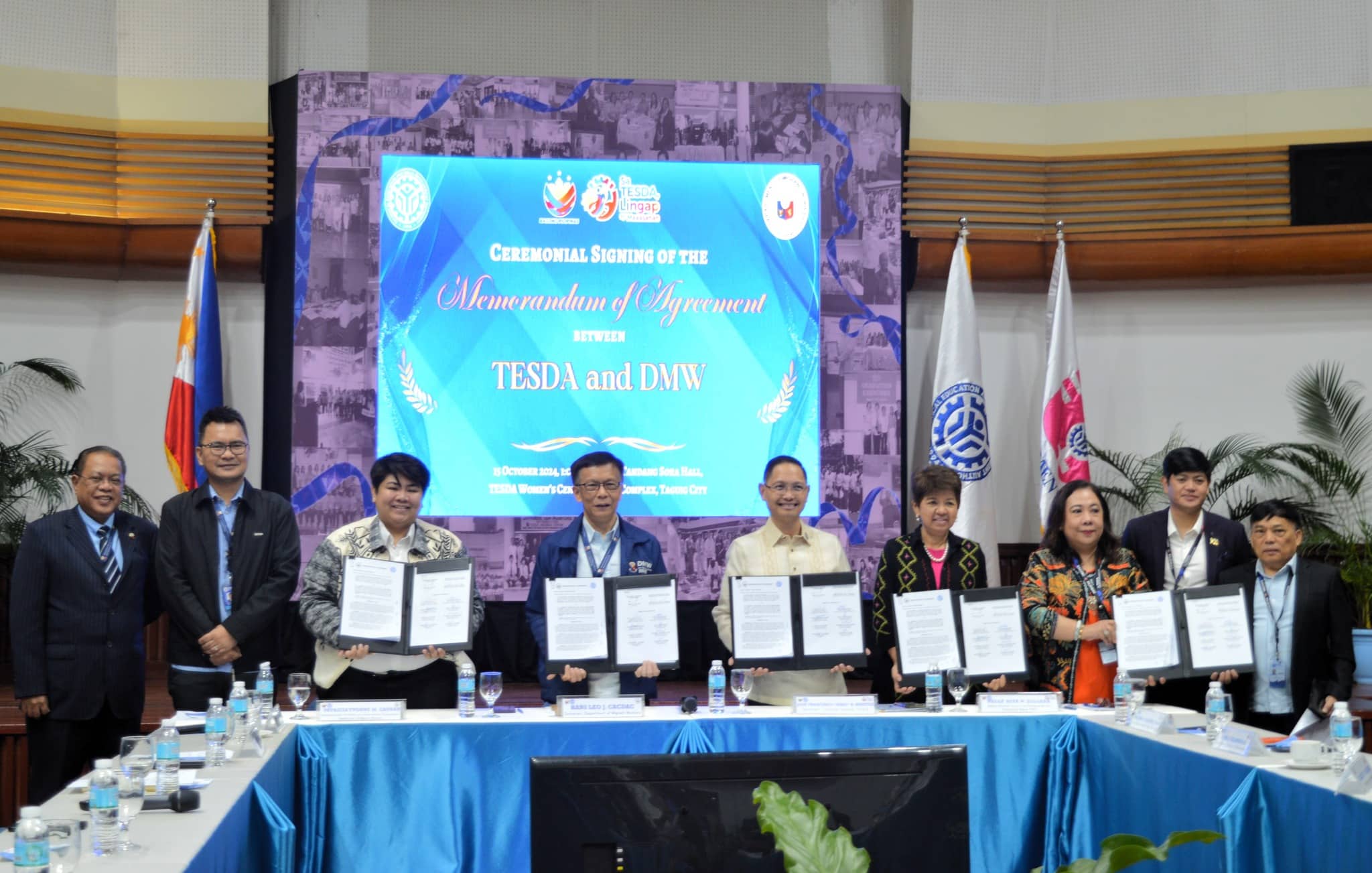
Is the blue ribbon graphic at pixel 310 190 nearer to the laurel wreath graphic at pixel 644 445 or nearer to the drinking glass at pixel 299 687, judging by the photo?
the laurel wreath graphic at pixel 644 445

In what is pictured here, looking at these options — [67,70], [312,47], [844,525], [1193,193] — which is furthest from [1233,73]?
[67,70]

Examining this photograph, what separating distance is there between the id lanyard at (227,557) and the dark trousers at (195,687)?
0.71 feet

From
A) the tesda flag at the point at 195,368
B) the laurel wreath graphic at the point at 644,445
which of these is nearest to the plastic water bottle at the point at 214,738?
the tesda flag at the point at 195,368

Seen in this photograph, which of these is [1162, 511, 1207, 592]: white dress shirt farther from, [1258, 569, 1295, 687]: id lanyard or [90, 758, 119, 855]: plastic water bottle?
[90, 758, 119, 855]: plastic water bottle

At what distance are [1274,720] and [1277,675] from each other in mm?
144

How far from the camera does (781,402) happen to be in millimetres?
7039

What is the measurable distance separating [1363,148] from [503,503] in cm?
501

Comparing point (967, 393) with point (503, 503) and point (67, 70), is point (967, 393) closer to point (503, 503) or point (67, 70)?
point (503, 503)

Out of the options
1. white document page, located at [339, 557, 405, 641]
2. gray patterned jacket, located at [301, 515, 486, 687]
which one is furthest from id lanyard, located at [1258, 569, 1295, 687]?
white document page, located at [339, 557, 405, 641]

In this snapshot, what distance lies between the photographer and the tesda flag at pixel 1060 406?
7.00 meters

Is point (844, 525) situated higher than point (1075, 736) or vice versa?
point (844, 525)

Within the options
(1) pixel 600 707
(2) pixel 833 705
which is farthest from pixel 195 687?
(2) pixel 833 705

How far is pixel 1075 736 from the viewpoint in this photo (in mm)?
3832

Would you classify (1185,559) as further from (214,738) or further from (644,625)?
(214,738)
